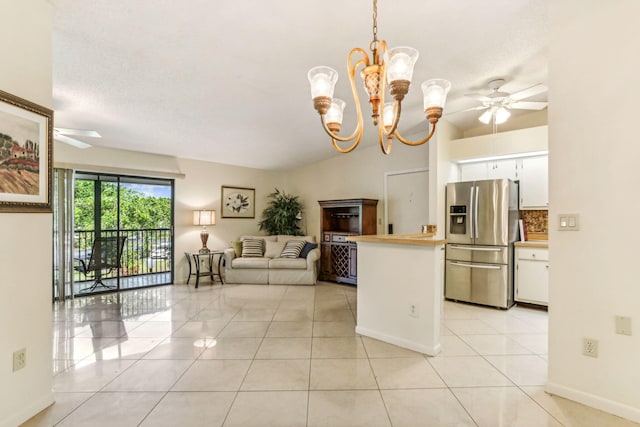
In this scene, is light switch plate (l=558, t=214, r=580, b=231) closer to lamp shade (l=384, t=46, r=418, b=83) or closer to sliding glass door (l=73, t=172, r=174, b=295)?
lamp shade (l=384, t=46, r=418, b=83)

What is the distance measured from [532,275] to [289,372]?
→ 344cm

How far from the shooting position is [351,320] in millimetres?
3518

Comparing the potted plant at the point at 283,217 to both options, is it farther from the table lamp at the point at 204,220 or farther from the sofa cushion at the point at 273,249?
the table lamp at the point at 204,220

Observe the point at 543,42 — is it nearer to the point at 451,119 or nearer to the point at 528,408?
the point at 451,119

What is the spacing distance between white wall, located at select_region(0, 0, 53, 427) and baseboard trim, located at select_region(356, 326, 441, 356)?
8.19 feet

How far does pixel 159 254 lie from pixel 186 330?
10.0 ft

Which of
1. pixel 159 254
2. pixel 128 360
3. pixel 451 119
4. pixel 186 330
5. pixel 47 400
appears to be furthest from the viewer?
pixel 159 254

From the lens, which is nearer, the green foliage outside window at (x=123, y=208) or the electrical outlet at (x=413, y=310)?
the electrical outlet at (x=413, y=310)

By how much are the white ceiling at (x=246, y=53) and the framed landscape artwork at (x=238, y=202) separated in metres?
2.19

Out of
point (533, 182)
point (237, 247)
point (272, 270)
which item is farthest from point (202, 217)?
point (533, 182)

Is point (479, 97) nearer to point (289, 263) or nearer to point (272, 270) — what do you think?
point (289, 263)

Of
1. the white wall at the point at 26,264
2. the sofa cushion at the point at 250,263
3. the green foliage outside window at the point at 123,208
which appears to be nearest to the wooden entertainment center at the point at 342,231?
the sofa cushion at the point at 250,263

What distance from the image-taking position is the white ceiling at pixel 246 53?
204cm

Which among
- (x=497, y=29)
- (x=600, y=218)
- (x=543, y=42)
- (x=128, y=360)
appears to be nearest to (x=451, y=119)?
(x=543, y=42)
